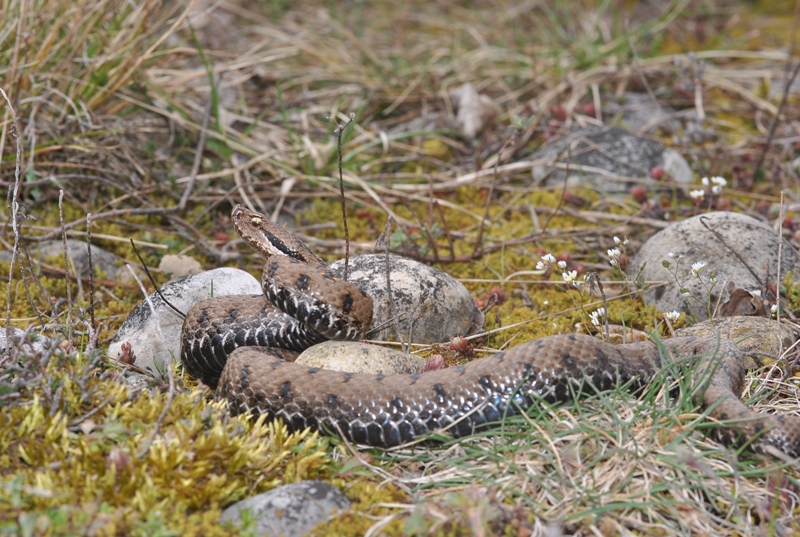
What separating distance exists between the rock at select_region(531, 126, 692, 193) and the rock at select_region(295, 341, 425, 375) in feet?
12.3

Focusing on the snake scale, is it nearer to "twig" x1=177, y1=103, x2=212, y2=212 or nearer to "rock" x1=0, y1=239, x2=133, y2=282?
"rock" x1=0, y1=239, x2=133, y2=282

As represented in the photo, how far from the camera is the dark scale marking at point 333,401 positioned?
4.39 meters

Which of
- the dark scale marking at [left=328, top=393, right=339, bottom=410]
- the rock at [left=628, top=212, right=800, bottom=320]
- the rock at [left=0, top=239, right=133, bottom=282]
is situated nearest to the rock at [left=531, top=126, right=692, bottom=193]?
the rock at [left=628, top=212, right=800, bottom=320]

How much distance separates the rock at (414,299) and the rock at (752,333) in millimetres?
1619

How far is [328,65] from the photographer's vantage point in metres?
10.0

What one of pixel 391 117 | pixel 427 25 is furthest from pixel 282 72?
pixel 427 25

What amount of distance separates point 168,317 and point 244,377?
1174mm

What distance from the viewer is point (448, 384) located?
444cm

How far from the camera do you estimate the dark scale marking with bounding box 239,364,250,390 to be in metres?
4.56

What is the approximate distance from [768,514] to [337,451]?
87.9 inches

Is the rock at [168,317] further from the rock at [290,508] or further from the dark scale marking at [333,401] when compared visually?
the rock at [290,508]

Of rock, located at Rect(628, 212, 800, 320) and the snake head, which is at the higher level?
the snake head

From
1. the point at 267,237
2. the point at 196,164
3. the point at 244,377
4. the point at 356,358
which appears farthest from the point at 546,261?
the point at 196,164

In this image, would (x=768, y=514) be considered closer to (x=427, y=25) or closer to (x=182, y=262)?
(x=182, y=262)
